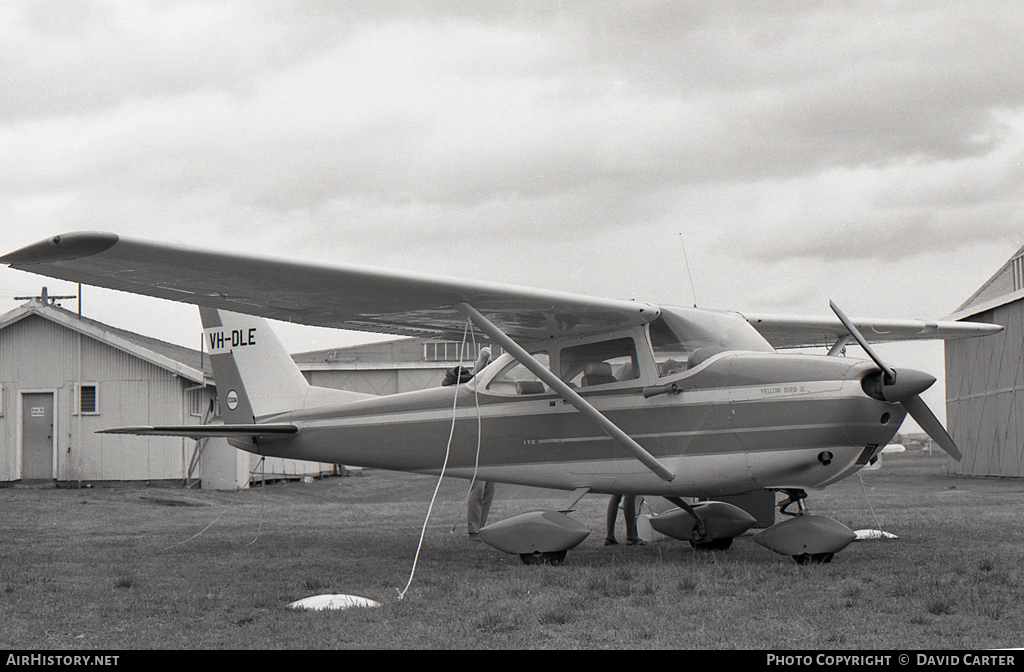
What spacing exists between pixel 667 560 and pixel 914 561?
6.70 ft

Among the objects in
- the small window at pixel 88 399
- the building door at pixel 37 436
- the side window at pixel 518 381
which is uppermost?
the side window at pixel 518 381

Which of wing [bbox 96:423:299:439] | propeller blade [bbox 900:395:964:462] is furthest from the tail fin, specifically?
propeller blade [bbox 900:395:964:462]

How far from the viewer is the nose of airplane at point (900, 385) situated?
703 centimetres

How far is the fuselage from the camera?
7.50 meters

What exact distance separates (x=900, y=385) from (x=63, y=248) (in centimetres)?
601

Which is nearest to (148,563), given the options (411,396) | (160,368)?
(411,396)

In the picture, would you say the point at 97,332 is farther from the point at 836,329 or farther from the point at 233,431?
the point at 836,329

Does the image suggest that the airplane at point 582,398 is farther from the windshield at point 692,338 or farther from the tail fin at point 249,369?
the tail fin at point 249,369

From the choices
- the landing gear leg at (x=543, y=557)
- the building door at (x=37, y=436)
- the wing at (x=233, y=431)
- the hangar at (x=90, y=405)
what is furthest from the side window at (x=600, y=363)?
the building door at (x=37, y=436)

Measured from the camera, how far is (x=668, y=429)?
819cm

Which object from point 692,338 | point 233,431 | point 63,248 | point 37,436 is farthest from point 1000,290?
point 63,248

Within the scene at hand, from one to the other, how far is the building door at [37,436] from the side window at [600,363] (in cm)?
2032

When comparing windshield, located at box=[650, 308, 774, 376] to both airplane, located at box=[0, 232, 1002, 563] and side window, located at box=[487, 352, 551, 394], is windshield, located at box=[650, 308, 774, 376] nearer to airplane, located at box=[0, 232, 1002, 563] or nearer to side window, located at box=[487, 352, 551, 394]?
airplane, located at box=[0, 232, 1002, 563]

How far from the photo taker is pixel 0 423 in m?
24.6
